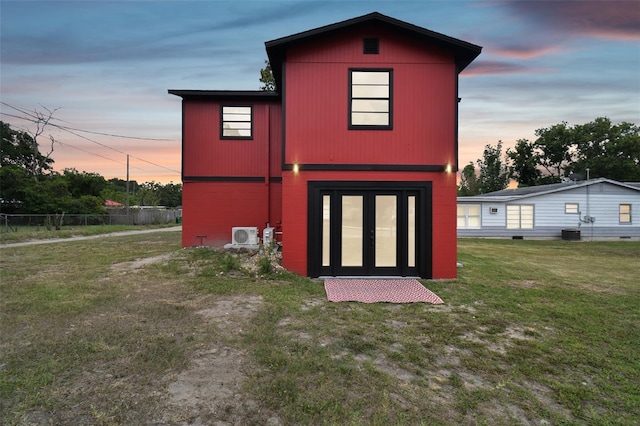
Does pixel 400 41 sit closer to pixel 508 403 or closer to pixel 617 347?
pixel 617 347

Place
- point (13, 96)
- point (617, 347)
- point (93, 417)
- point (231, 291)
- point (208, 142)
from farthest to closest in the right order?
point (13, 96)
point (208, 142)
point (231, 291)
point (617, 347)
point (93, 417)

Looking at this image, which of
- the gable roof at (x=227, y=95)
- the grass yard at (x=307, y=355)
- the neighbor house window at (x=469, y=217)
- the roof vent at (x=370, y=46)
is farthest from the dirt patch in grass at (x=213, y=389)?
the neighbor house window at (x=469, y=217)

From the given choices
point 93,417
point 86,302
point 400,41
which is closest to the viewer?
point 93,417

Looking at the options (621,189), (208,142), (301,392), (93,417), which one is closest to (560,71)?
(621,189)

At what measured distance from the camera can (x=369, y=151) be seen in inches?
323

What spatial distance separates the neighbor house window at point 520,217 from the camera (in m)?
Result: 20.8

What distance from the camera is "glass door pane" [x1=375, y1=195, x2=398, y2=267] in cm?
821

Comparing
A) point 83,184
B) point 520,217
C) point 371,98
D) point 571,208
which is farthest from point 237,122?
point 83,184

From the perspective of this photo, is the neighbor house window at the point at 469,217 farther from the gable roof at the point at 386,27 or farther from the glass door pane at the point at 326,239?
the glass door pane at the point at 326,239

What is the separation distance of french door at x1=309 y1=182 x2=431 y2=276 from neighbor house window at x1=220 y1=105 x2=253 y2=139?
5699mm

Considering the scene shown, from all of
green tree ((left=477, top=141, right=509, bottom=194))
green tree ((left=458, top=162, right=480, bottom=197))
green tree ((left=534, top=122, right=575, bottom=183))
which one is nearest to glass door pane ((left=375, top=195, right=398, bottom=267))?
green tree ((left=458, top=162, right=480, bottom=197))

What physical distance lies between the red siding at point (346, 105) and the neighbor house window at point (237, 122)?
4687 millimetres

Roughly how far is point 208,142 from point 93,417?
11.0m

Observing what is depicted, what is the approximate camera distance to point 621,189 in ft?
67.8
